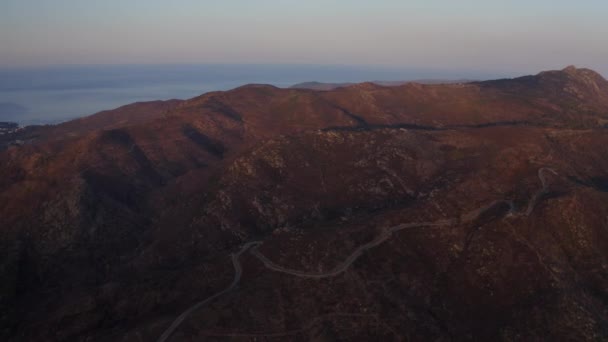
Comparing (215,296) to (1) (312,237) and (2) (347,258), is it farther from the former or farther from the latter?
Result: (2) (347,258)

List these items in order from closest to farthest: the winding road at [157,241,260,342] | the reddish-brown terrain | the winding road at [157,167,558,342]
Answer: the winding road at [157,241,260,342] < the winding road at [157,167,558,342] < the reddish-brown terrain

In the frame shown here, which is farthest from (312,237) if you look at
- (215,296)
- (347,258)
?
(215,296)

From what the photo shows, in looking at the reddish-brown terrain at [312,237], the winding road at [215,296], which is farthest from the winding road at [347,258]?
the reddish-brown terrain at [312,237]

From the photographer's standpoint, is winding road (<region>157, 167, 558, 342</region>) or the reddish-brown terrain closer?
winding road (<region>157, 167, 558, 342</region>)

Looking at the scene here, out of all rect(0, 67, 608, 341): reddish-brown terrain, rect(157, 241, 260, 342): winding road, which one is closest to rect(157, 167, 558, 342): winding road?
rect(157, 241, 260, 342): winding road

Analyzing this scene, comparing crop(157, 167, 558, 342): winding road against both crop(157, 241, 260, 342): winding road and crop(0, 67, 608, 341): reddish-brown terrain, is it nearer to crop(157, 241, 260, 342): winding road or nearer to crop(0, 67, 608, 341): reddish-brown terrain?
crop(157, 241, 260, 342): winding road

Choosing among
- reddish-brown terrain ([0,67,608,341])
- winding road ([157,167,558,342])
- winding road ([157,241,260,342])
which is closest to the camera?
winding road ([157,241,260,342])
